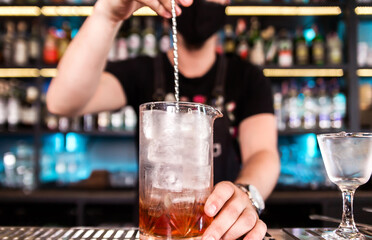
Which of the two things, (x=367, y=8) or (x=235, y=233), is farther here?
(x=367, y=8)

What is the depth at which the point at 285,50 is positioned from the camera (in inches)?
102

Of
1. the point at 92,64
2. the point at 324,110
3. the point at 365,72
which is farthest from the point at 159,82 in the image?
the point at 365,72

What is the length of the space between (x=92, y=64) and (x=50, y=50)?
1.65 m

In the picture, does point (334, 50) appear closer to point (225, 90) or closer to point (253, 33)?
point (253, 33)

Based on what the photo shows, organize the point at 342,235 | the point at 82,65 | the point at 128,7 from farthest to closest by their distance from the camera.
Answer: the point at 82,65, the point at 128,7, the point at 342,235

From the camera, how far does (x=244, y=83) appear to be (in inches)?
60.6

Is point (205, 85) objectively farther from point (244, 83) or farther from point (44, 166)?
point (44, 166)

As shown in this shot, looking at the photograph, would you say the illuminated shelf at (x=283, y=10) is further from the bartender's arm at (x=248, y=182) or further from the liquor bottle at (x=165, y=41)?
the bartender's arm at (x=248, y=182)

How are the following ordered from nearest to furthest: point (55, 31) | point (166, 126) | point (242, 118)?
1. point (166, 126)
2. point (242, 118)
3. point (55, 31)

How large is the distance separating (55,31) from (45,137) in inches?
31.0

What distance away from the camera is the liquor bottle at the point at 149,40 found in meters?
2.54

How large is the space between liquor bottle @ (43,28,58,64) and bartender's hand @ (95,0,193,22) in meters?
1.82

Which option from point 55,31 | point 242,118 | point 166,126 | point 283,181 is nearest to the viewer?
point 166,126

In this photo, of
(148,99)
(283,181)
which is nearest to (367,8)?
(283,181)
